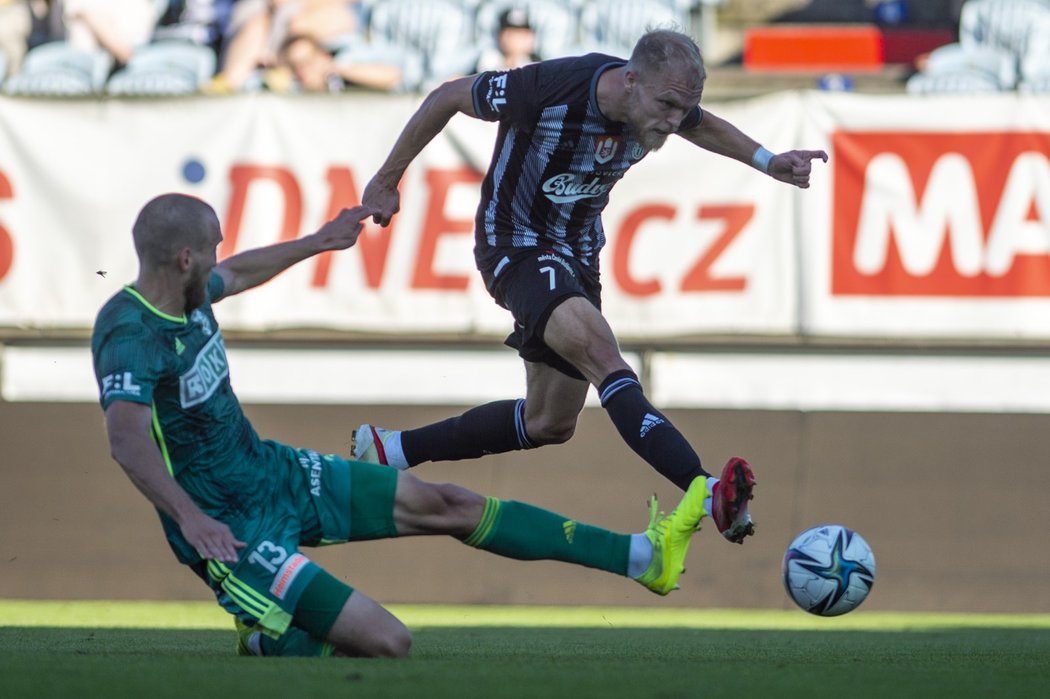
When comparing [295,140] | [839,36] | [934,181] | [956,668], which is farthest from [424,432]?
[839,36]

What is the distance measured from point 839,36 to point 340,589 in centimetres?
798

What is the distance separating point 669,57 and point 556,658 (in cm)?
213

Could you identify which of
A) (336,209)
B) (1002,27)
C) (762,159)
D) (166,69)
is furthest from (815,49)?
(762,159)

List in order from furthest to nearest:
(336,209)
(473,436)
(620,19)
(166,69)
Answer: (620,19), (166,69), (336,209), (473,436)

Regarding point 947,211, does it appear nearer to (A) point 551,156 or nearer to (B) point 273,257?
(A) point 551,156

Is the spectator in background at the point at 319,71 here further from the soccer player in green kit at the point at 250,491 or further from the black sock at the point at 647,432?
the black sock at the point at 647,432

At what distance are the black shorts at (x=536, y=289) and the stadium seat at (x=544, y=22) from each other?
516cm

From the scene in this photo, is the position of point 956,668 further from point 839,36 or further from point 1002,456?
point 839,36

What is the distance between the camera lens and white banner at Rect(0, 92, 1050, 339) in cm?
893

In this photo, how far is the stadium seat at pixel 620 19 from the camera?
11031 millimetres

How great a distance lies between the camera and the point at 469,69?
33.7 ft

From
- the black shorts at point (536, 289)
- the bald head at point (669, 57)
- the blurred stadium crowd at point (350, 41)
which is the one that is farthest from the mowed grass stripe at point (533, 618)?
the blurred stadium crowd at point (350, 41)

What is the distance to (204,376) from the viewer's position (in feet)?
15.2

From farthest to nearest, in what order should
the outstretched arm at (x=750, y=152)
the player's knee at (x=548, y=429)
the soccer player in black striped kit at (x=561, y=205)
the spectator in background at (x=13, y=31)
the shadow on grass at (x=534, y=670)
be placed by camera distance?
the spectator in background at (x=13, y=31) → the player's knee at (x=548, y=429) → the outstretched arm at (x=750, y=152) → the soccer player in black striped kit at (x=561, y=205) → the shadow on grass at (x=534, y=670)
